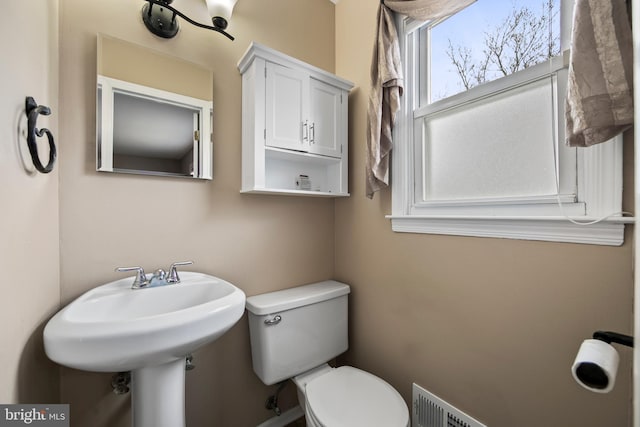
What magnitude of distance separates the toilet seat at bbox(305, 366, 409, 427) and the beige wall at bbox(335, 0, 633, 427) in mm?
243

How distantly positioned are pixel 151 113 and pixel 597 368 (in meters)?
1.62

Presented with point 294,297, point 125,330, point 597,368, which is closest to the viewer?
point 597,368

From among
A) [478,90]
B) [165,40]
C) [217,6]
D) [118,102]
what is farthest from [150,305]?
[478,90]

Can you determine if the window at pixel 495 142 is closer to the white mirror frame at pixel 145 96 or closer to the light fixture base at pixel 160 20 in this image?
the white mirror frame at pixel 145 96

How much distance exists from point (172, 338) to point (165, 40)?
49.6 inches

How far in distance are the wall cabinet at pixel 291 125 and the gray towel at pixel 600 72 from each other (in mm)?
982

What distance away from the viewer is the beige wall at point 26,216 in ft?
2.04

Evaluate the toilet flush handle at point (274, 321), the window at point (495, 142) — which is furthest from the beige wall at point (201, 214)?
the window at point (495, 142)

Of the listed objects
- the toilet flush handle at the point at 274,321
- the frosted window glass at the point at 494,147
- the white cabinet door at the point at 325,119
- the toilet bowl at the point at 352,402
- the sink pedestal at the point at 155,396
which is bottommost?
the toilet bowl at the point at 352,402

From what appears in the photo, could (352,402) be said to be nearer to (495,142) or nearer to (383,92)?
(495,142)

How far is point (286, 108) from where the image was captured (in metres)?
1.33

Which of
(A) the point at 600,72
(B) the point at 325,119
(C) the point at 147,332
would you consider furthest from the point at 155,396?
(A) the point at 600,72

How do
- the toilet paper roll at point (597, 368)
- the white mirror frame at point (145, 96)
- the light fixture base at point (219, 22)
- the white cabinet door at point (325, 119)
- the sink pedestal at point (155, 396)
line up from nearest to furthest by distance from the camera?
the toilet paper roll at point (597, 368)
the sink pedestal at point (155, 396)
the white mirror frame at point (145, 96)
the light fixture base at point (219, 22)
the white cabinet door at point (325, 119)

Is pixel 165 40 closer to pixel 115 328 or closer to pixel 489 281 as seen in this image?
pixel 115 328
